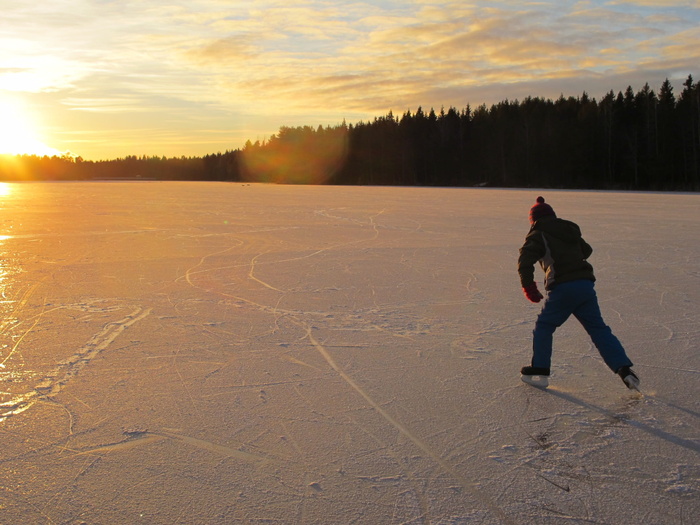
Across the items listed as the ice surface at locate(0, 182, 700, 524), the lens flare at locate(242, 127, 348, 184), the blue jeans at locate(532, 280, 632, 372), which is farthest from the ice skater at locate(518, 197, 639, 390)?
the lens flare at locate(242, 127, 348, 184)

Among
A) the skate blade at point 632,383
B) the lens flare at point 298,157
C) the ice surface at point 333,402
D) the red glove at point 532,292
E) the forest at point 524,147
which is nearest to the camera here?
the ice surface at point 333,402

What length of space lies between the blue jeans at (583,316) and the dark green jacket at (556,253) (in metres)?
0.06

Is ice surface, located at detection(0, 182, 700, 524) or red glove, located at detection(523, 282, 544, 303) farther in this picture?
red glove, located at detection(523, 282, 544, 303)

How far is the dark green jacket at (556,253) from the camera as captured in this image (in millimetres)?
3248

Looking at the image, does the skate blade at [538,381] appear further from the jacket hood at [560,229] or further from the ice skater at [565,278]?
the jacket hood at [560,229]

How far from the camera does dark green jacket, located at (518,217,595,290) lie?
3248 millimetres

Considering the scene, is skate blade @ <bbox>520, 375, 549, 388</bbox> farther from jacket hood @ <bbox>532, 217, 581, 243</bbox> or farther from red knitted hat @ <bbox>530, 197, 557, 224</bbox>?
red knitted hat @ <bbox>530, 197, 557, 224</bbox>

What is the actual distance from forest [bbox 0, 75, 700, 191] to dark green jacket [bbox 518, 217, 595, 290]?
38.3 metres

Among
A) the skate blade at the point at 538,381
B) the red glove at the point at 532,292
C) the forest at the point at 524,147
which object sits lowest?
the skate blade at the point at 538,381

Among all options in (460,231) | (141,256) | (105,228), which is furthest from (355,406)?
(105,228)

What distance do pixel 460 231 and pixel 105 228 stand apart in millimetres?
7732

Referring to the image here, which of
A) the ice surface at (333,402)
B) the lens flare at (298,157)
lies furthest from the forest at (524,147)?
the ice surface at (333,402)

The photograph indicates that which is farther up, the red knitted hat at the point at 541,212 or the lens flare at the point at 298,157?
the lens flare at the point at 298,157

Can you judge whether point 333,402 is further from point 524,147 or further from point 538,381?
point 524,147
